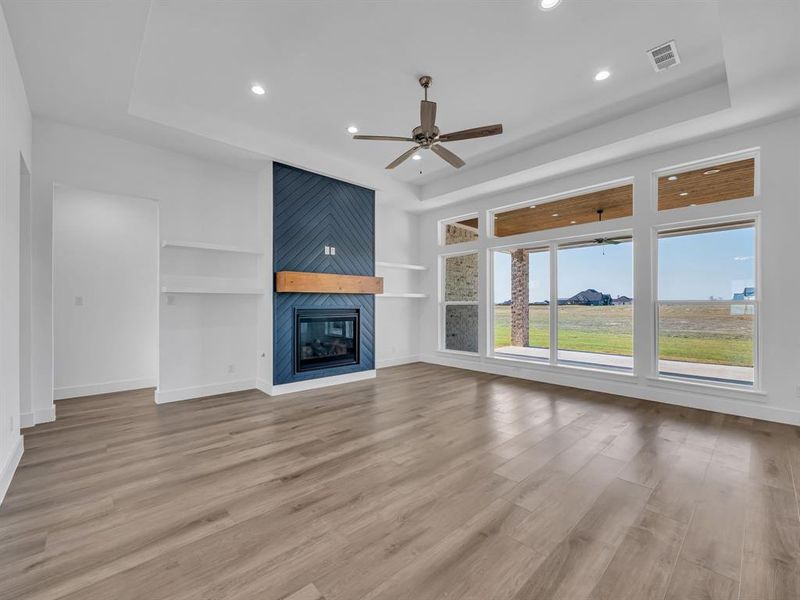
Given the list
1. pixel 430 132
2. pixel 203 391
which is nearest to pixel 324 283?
pixel 203 391

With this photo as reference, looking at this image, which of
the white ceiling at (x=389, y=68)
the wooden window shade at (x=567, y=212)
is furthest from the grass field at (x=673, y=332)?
the white ceiling at (x=389, y=68)

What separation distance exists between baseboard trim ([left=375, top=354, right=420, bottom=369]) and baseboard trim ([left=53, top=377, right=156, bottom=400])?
370 centimetres

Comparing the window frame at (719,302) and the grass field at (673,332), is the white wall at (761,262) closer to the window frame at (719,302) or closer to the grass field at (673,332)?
the window frame at (719,302)

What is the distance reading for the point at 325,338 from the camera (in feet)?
18.4

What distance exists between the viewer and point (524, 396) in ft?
15.9

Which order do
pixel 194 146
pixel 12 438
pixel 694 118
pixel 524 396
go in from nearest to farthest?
1. pixel 12 438
2. pixel 694 118
3. pixel 194 146
4. pixel 524 396

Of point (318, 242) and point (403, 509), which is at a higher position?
point (318, 242)

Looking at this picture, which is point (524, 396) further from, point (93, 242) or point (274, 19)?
point (93, 242)

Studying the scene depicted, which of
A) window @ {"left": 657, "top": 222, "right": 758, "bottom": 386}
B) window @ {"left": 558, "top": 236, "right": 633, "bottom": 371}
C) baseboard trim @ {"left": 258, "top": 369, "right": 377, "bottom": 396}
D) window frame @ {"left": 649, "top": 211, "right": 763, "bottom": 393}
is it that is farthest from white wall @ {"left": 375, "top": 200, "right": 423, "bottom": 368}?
window @ {"left": 657, "top": 222, "right": 758, "bottom": 386}

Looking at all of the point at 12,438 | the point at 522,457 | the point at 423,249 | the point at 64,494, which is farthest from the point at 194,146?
the point at 522,457

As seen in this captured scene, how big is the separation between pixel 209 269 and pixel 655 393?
243 inches

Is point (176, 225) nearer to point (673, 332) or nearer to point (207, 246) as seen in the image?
point (207, 246)

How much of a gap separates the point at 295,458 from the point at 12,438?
2.14m

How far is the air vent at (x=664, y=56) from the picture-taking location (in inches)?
123
